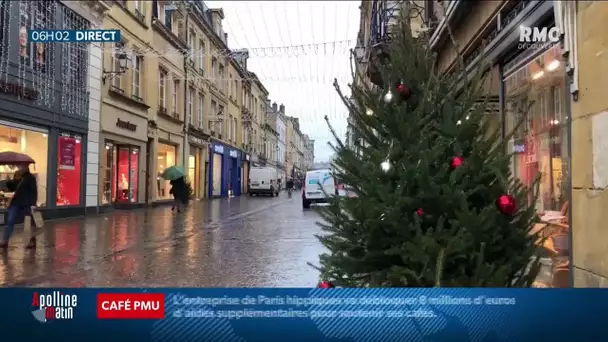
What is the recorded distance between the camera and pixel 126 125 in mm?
20797

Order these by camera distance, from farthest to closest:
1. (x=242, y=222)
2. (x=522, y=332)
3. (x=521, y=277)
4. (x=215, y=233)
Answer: (x=242, y=222) → (x=215, y=233) → (x=521, y=277) → (x=522, y=332)

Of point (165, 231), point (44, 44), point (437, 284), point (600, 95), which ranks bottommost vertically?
point (165, 231)

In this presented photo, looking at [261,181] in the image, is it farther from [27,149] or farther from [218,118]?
[27,149]

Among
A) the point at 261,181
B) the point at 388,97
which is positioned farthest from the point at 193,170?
the point at 388,97

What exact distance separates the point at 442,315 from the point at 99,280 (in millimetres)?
5187

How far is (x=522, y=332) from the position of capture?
2213 mm

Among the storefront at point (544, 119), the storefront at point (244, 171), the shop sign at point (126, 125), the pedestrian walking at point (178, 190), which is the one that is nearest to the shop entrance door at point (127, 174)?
the shop sign at point (126, 125)

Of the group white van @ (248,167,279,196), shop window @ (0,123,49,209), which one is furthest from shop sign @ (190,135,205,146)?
shop window @ (0,123,49,209)

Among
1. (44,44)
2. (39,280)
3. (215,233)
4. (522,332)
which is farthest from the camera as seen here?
(44,44)

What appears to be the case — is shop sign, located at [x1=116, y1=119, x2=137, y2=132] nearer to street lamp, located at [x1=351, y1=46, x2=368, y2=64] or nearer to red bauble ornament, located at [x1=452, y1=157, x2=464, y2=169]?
street lamp, located at [x1=351, y1=46, x2=368, y2=64]

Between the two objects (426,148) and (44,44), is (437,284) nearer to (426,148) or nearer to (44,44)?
(426,148)

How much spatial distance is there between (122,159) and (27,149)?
7189 mm

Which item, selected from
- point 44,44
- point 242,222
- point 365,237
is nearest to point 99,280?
point 365,237

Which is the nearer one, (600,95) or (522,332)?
(522,332)
